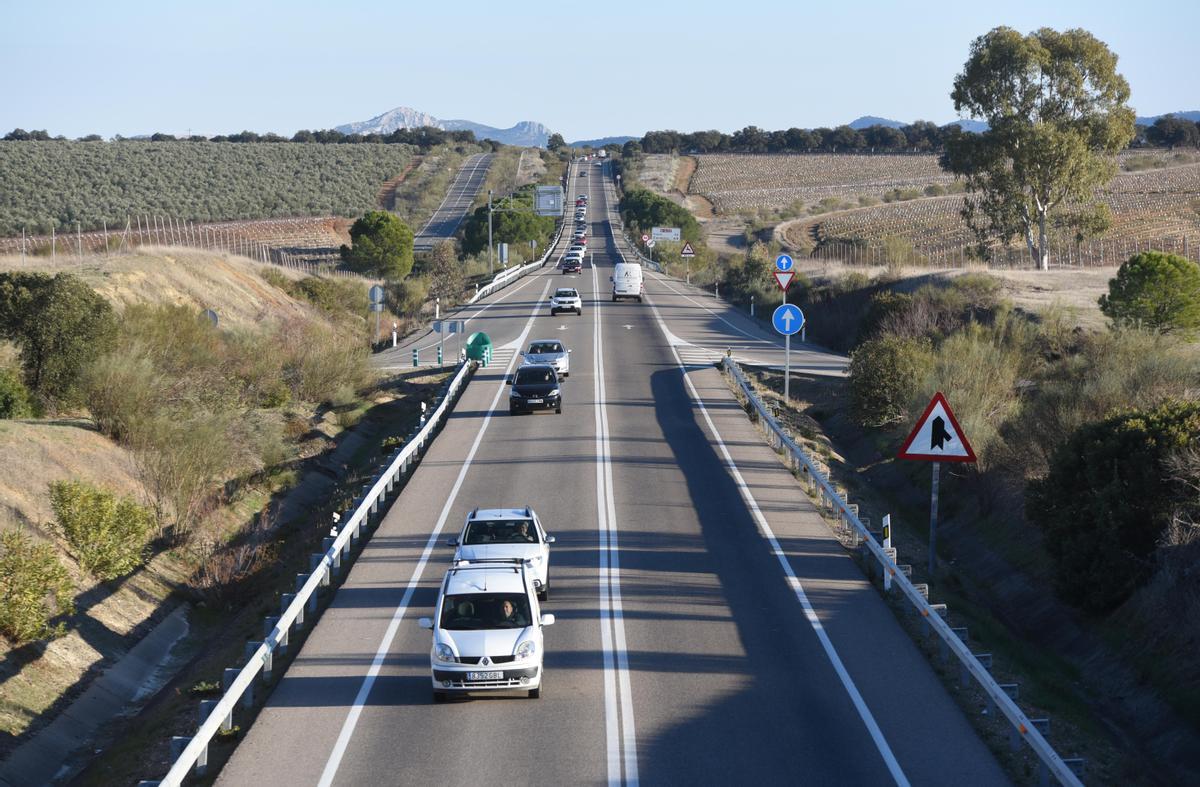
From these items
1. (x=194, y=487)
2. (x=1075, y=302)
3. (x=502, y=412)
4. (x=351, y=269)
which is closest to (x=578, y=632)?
(x=194, y=487)

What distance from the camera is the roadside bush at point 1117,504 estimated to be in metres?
18.0

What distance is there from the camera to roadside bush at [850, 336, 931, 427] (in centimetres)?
3194

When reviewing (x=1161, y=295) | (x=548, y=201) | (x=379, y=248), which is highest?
(x=548, y=201)

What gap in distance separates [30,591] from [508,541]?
6.94 m

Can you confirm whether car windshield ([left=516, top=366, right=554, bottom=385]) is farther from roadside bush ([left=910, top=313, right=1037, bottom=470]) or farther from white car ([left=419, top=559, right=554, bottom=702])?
white car ([left=419, top=559, right=554, bottom=702])

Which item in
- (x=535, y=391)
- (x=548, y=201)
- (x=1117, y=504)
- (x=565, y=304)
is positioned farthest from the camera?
(x=548, y=201)

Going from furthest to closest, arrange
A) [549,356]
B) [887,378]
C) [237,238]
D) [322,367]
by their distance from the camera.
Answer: [237,238]
[322,367]
[549,356]
[887,378]

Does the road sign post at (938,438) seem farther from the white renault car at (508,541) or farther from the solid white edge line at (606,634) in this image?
the white renault car at (508,541)

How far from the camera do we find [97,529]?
21.0 meters

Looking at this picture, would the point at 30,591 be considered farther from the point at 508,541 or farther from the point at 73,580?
the point at 508,541

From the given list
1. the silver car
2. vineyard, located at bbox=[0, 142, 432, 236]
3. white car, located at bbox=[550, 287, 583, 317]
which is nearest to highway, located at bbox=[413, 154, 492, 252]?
vineyard, located at bbox=[0, 142, 432, 236]

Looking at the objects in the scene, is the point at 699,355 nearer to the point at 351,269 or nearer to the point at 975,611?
the point at 975,611

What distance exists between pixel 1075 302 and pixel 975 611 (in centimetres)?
3047

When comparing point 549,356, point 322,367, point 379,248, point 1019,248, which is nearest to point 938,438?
point 549,356
